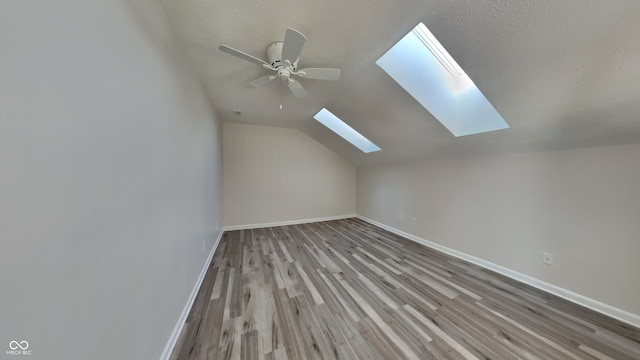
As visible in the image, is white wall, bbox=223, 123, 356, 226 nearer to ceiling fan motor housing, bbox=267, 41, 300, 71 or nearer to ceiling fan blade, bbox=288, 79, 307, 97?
ceiling fan blade, bbox=288, 79, 307, 97

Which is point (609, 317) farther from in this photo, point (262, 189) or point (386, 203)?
point (262, 189)

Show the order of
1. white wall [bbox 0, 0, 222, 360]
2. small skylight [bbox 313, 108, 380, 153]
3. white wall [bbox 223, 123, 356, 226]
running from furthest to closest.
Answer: white wall [bbox 223, 123, 356, 226] < small skylight [bbox 313, 108, 380, 153] < white wall [bbox 0, 0, 222, 360]

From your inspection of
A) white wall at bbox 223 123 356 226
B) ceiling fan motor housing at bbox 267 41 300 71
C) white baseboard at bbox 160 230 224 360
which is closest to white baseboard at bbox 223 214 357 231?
white wall at bbox 223 123 356 226

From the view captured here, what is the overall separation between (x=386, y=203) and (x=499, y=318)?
261 cm

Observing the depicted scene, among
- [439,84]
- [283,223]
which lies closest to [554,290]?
[439,84]

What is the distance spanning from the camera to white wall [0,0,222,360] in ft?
1.60

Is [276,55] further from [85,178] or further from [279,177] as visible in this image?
[279,177]

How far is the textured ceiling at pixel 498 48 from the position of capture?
113 cm

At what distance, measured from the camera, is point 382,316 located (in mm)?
1692

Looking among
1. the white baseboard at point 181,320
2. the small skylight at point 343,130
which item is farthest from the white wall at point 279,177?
the white baseboard at point 181,320

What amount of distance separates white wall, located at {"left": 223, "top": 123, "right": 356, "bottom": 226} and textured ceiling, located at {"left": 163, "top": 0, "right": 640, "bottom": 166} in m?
2.05

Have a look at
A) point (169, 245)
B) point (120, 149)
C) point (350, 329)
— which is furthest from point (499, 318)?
point (120, 149)

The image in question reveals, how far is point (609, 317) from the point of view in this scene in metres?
1.69

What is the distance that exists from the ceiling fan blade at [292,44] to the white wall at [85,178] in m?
0.77
